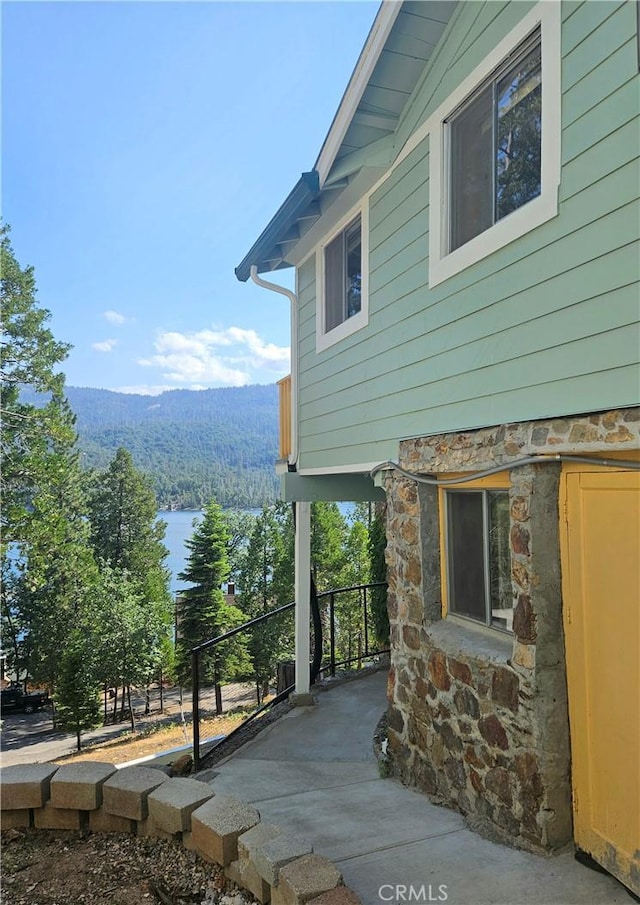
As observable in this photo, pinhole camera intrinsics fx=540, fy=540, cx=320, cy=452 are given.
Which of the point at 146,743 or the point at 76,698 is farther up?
the point at 76,698

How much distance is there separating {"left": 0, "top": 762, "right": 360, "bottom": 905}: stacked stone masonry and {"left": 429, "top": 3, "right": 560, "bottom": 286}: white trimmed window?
3.16 meters

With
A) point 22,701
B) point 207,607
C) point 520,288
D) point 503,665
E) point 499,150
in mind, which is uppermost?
point 499,150

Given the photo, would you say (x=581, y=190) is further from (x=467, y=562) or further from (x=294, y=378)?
(x=294, y=378)

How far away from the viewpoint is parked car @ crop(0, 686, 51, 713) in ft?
91.5

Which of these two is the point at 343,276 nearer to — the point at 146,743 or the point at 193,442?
the point at 146,743

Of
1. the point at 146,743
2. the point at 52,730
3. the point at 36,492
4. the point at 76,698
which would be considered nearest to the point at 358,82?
the point at 36,492

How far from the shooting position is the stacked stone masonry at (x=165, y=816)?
86.5 inches

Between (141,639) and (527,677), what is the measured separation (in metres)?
26.1

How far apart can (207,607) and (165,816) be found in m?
24.0

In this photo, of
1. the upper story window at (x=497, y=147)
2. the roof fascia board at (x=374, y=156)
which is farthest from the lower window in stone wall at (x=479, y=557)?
the roof fascia board at (x=374, y=156)

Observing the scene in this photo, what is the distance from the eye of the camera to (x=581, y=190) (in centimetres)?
251

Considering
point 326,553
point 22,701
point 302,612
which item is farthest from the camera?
point 22,701

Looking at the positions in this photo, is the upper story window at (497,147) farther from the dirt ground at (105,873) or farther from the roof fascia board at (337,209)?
the dirt ground at (105,873)

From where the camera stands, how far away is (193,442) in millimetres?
138000
